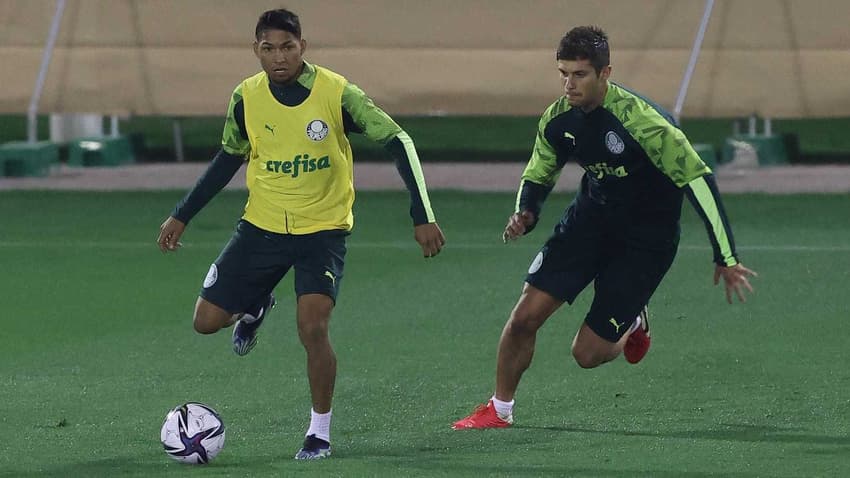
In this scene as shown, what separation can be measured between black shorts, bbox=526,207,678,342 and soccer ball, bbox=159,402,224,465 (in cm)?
183

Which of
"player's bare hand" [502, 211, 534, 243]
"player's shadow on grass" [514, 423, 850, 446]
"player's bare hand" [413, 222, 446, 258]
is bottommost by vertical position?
"player's shadow on grass" [514, 423, 850, 446]

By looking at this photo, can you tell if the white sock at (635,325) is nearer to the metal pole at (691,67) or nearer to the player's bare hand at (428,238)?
the player's bare hand at (428,238)

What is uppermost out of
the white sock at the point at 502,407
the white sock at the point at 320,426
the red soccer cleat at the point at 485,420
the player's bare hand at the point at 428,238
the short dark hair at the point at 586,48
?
the short dark hair at the point at 586,48

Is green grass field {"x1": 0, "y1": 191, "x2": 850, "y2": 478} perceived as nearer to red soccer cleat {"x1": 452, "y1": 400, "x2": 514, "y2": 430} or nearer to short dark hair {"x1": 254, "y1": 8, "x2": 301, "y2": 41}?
red soccer cleat {"x1": 452, "y1": 400, "x2": 514, "y2": 430}

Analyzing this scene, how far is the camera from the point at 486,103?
19328 mm

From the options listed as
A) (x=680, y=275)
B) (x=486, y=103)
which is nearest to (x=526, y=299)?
(x=680, y=275)

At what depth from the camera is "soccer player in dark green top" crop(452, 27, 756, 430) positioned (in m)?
7.79

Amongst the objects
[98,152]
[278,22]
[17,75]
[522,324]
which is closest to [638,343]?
[522,324]

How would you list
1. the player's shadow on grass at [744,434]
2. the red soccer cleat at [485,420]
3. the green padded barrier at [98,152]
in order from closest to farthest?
the player's shadow on grass at [744,434] < the red soccer cleat at [485,420] < the green padded barrier at [98,152]

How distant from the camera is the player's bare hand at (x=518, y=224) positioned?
26.7 ft

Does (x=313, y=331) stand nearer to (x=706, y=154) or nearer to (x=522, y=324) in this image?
(x=522, y=324)

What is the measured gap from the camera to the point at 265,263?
316 inches

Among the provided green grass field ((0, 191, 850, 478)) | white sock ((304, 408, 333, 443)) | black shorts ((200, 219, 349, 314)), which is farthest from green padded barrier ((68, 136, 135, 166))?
white sock ((304, 408, 333, 443))

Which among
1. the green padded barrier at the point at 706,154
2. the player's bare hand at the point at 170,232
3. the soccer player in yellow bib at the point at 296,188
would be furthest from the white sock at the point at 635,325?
the green padded barrier at the point at 706,154
